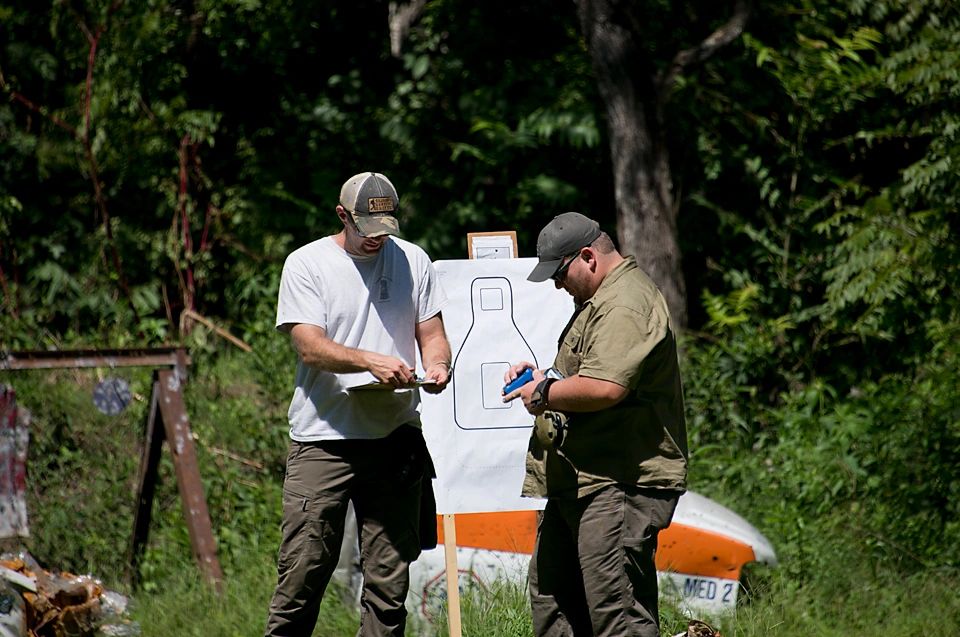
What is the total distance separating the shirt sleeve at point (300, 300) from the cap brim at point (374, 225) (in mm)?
270

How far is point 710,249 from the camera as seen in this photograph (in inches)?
398

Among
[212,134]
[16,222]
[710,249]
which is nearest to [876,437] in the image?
[710,249]

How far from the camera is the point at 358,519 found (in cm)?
467

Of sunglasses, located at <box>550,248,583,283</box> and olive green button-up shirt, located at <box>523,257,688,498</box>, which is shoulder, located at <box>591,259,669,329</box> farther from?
sunglasses, located at <box>550,248,583,283</box>

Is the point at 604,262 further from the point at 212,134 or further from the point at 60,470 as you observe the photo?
the point at 212,134

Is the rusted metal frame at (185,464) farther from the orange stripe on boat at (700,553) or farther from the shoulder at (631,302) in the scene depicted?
the shoulder at (631,302)

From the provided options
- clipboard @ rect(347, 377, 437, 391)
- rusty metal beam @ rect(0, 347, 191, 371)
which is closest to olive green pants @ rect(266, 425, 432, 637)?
clipboard @ rect(347, 377, 437, 391)

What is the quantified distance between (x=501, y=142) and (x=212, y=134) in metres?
2.63

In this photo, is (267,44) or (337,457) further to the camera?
(267,44)

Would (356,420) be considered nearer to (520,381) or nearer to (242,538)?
(520,381)

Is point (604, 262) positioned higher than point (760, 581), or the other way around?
point (604, 262)

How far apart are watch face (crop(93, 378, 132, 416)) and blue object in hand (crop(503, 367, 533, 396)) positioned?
371 centimetres

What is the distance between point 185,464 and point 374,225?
2.85 metres

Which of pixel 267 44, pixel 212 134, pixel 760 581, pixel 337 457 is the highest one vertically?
pixel 267 44
